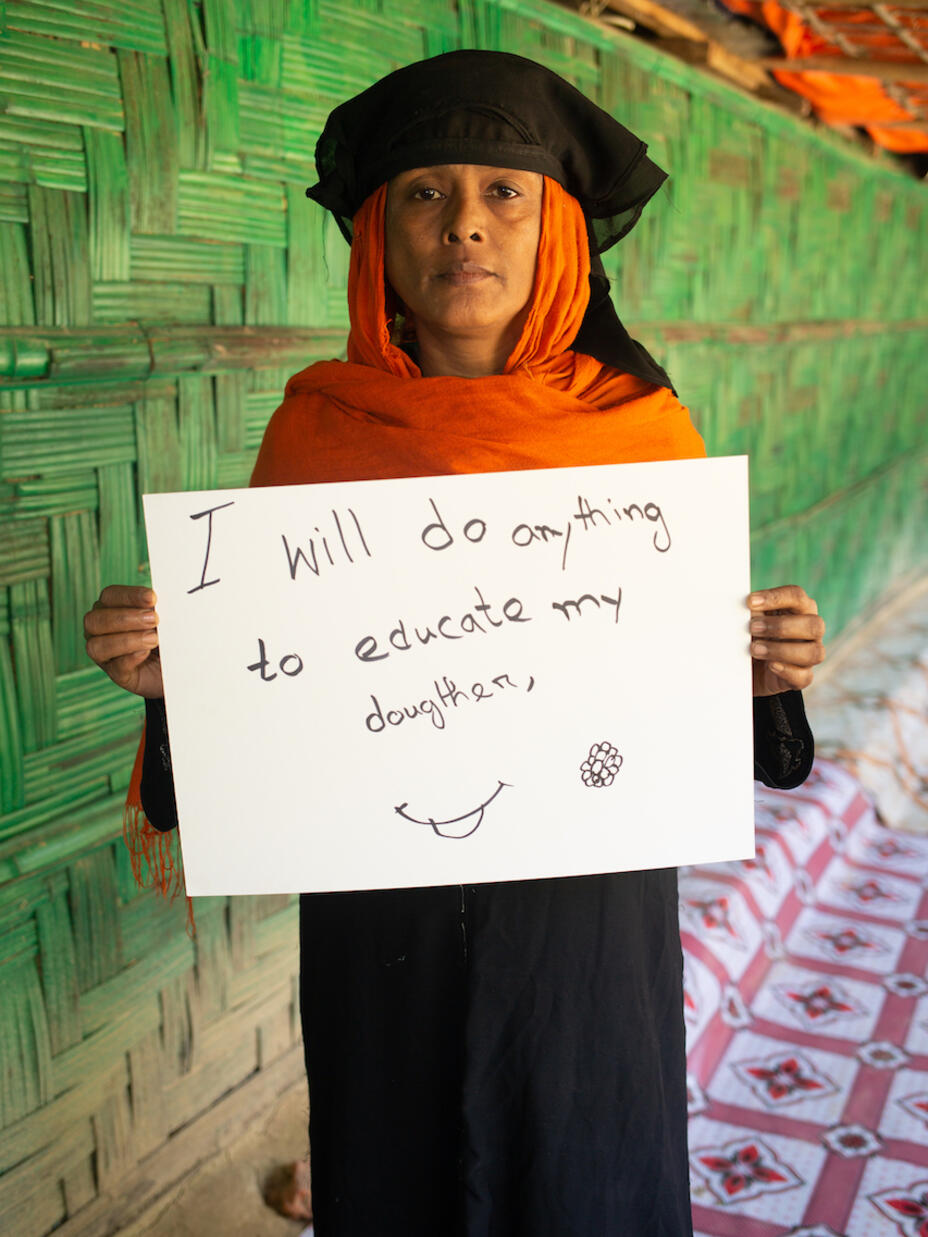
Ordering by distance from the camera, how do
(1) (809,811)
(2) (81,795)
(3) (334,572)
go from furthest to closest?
(1) (809,811) < (2) (81,795) < (3) (334,572)

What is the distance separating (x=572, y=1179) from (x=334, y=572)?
0.71 m

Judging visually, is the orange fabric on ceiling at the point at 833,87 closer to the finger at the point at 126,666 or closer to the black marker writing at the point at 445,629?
the black marker writing at the point at 445,629

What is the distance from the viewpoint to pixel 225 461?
5.98ft

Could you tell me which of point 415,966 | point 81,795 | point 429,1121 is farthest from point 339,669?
point 81,795

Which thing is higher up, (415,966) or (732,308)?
(732,308)

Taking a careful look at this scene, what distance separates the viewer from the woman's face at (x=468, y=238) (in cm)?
112

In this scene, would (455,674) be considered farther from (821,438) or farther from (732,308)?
(821,438)

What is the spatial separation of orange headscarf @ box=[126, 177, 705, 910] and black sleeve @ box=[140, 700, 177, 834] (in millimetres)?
19

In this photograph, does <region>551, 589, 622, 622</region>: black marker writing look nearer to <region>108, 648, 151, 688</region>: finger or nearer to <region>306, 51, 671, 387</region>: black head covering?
<region>306, 51, 671, 387</region>: black head covering

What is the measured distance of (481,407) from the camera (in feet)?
3.74

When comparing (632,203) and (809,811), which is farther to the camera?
(809,811)

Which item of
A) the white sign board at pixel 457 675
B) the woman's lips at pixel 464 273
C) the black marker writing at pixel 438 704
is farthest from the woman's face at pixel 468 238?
the black marker writing at pixel 438 704

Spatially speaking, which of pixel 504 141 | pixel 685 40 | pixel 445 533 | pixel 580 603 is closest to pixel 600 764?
pixel 580 603

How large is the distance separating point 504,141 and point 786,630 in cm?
57
